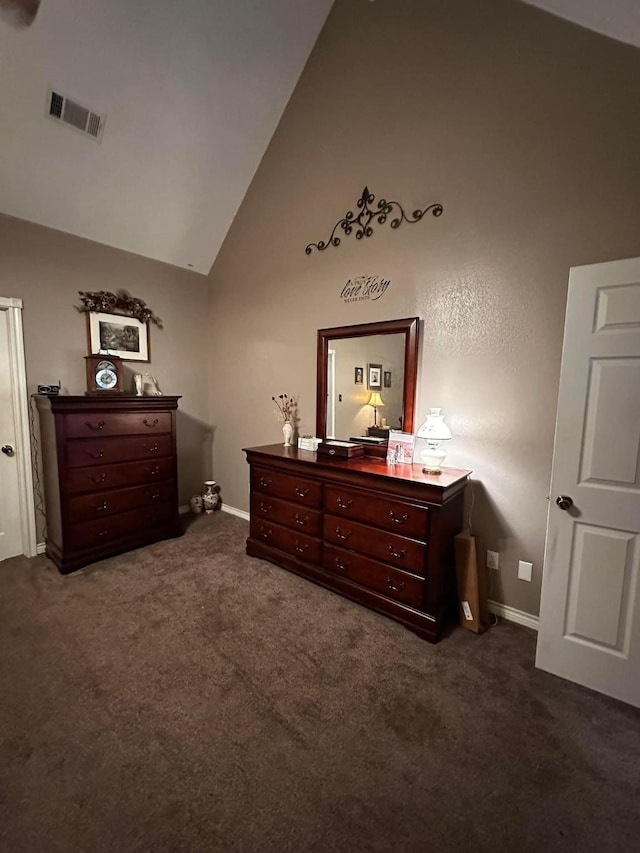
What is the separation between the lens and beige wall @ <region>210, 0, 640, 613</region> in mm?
1839

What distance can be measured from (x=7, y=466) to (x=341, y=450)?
2697 mm

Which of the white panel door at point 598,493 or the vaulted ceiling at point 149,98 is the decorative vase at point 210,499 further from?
the white panel door at point 598,493

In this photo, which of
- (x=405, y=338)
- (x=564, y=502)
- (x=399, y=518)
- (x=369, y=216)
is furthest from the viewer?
(x=369, y=216)

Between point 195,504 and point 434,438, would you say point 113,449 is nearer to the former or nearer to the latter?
point 195,504

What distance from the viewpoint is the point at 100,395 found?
299 centimetres

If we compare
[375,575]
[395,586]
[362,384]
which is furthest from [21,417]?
[395,586]

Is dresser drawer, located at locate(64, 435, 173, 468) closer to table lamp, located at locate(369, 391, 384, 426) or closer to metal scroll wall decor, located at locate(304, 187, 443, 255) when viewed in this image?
table lamp, located at locate(369, 391, 384, 426)

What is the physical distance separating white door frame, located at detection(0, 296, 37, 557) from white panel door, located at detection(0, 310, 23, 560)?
2cm

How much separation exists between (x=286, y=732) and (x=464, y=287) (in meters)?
2.50

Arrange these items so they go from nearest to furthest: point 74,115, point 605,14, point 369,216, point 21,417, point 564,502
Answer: point 605,14, point 564,502, point 74,115, point 369,216, point 21,417

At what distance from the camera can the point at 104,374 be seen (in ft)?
10.3

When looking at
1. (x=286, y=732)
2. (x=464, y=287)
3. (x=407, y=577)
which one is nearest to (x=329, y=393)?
(x=464, y=287)

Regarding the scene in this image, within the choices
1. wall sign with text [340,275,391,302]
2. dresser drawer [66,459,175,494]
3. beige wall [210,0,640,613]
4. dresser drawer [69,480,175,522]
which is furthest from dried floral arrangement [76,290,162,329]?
wall sign with text [340,275,391,302]

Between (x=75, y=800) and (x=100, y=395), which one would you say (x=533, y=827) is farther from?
(x=100, y=395)
